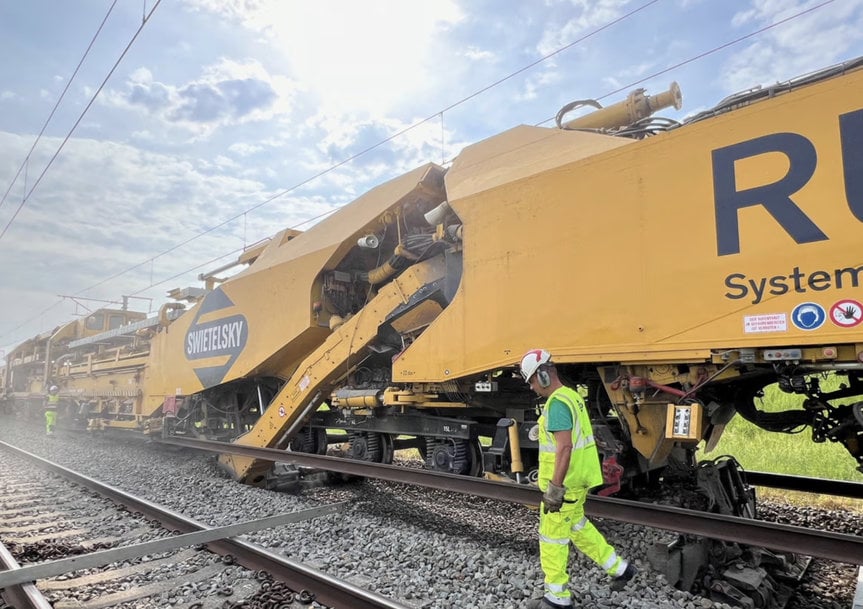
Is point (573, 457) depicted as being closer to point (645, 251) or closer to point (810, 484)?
point (645, 251)

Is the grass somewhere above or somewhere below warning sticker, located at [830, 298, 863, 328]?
below

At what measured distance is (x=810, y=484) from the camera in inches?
216

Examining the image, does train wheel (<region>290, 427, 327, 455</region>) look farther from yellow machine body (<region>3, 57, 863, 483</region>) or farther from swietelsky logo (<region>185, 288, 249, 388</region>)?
swietelsky logo (<region>185, 288, 249, 388</region>)

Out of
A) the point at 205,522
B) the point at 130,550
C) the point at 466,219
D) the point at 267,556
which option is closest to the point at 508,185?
the point at 466,219

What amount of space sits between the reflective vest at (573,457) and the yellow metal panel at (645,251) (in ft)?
2.25

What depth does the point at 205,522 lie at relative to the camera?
5629 mm

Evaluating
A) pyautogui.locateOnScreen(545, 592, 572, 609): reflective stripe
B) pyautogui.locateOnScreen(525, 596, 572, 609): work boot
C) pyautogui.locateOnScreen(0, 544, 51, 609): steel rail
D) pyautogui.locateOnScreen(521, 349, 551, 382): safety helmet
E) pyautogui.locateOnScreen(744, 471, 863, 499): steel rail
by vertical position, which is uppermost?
pyautogui.locateOnScreen(521, 349, 551, 382): safety helmet

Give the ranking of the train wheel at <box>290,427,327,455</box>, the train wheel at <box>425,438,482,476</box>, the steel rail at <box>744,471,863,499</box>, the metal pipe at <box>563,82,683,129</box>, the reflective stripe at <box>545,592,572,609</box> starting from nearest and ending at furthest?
the reflective stripe at <box>545,592,572,609</box>
the metal pipe at <box>563,82,683,129</box>
the steel rail at <box>744,471,863,499</box>
the train wheel at <box>425,438,482,476</box>
the train wheel at <box>290,427,327,455</box>

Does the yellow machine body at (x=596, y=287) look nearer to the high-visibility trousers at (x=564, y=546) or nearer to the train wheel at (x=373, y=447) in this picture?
the train wheel at (x=373, y=447)

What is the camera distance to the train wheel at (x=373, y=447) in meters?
6.90

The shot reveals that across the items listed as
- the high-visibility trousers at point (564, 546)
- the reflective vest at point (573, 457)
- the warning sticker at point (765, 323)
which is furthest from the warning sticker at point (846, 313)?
the high-visibility trousers at point (564, 546)

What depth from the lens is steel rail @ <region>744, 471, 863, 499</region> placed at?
5242mm

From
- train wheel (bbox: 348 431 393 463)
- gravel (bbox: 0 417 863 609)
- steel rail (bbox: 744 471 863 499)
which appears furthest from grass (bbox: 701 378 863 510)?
train wheel (bbox: 348 431 393 463)

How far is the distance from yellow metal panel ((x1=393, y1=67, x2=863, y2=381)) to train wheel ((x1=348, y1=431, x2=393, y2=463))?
205 centimetres
